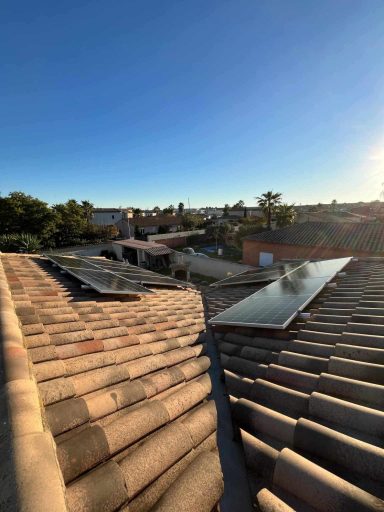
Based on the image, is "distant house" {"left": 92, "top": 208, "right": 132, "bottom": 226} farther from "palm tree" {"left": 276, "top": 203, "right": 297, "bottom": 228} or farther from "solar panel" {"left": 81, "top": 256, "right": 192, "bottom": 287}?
"solar panel" {"left": 81, "top": 256, "right": 192, "bottom": 287}

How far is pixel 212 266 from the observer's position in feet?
98.8

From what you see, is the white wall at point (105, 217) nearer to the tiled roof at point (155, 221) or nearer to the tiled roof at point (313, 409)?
the tiled roof at point (155, 221)

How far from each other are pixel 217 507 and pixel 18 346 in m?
2.39

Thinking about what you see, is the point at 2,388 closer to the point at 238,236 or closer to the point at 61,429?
the point at 61,429

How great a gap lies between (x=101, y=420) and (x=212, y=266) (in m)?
28.0

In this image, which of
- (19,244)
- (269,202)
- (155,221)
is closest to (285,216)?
(269,202)

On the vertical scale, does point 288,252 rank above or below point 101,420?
below

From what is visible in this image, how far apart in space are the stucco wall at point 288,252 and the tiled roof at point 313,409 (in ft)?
63.3

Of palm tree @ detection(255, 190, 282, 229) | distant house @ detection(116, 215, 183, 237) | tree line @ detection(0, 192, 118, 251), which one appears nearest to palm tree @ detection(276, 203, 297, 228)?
palm tree @ detection(255, 190, 282, 229)

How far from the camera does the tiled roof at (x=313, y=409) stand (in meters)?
1.82

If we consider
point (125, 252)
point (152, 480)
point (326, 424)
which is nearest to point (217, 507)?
point (152, 480)

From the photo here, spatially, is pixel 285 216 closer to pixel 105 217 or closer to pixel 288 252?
pixel 288 252

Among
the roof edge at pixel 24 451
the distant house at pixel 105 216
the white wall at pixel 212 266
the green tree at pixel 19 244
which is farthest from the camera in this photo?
the distant house at pixel 105 216

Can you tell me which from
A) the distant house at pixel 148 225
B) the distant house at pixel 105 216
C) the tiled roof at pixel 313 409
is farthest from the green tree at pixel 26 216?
the tiled roof at pixel 313 409
